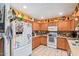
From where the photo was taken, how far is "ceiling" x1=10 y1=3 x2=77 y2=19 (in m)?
1.91

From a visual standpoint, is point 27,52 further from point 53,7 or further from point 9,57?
point 53,7

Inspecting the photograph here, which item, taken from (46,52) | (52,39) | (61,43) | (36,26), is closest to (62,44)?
(61,43)

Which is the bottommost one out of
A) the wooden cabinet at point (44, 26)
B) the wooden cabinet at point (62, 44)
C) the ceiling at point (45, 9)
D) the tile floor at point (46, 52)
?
the tile floor at point (46, 52)

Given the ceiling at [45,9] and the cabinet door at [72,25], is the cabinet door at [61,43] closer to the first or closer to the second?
the cabinet door at [72,25]

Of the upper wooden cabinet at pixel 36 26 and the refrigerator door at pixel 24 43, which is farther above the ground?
the upper wooden cabinet at pixel 36 26

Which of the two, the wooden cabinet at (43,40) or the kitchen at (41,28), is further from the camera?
the wooden cabinet at (43,40)

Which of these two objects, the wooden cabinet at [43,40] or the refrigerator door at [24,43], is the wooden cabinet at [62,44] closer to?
the wooden cabinet at [43,40]

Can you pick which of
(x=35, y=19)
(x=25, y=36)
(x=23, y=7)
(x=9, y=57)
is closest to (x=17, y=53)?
(x=9, y=57)

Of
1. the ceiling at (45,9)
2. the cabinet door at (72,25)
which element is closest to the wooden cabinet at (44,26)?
the ceiling at (45,9)

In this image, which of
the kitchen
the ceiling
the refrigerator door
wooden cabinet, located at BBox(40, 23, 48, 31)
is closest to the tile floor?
the kitchen

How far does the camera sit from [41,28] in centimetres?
196

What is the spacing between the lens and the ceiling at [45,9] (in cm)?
191

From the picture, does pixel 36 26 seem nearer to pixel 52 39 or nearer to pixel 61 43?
pixel 52 39

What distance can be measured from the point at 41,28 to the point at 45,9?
33cm
